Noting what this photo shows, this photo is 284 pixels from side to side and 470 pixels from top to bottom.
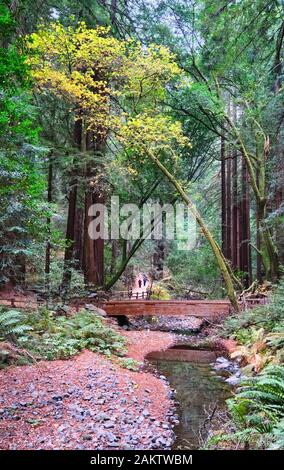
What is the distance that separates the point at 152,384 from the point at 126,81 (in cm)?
934

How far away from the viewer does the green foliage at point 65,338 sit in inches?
292

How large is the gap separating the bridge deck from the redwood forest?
0.05m

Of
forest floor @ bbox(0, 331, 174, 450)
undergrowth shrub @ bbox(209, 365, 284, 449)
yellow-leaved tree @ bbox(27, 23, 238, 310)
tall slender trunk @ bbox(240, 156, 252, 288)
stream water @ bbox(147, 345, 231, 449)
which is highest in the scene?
yellow-leaved tree @ bbox(27, 23, 238, 310)

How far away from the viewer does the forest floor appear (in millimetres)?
4338

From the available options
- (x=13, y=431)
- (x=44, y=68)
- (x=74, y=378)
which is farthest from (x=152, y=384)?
(x=44, y=68)

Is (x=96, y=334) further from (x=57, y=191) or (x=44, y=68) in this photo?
(x=57, y=191)

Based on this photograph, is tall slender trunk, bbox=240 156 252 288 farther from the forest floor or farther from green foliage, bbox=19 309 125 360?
the forest floor

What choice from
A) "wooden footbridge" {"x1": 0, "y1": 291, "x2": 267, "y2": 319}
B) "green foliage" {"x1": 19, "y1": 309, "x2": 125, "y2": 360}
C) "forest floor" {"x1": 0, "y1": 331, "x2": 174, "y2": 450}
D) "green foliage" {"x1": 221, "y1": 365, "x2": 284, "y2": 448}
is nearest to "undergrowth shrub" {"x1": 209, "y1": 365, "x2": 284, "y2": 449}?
"green foliage" {"x1": 221, "y1": 365, "x2": 284, "y2": 448}

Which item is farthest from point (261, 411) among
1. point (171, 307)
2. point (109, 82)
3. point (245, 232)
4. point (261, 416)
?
point (245, 232)

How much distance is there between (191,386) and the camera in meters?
7.39

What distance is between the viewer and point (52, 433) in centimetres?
441

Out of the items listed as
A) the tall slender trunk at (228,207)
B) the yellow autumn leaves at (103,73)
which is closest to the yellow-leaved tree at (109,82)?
the yellow autumn leaves at (103,73)

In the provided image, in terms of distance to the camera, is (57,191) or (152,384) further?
(57,191)

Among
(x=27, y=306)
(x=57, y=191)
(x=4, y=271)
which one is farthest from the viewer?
(x=57, y=191)
